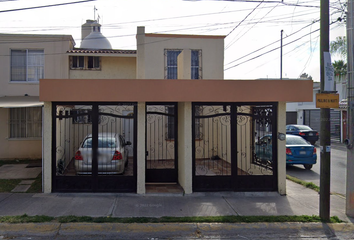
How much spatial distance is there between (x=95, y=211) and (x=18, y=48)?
10.1 metres

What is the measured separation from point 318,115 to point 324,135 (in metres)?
22.9

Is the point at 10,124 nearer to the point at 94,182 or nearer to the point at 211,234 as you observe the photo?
the point at 94,182

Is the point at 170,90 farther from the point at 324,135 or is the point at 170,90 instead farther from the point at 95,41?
the point at 95,41

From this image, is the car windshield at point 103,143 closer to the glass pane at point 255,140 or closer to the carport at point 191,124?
the carport at point 191,124

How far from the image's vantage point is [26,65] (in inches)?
549

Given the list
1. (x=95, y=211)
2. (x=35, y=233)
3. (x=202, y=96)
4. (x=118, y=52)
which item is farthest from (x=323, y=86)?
(x=118, y=52)

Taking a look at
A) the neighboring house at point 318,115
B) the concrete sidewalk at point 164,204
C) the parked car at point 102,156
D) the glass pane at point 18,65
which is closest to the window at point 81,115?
the parked car at point 102,156

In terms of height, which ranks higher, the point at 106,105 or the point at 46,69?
the point at 46,69

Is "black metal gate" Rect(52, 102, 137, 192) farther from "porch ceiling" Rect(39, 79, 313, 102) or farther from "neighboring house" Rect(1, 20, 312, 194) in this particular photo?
"porch ceiling" Rect(39, 79, 313, 102)

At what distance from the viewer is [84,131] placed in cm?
866

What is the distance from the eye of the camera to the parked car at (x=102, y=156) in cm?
846

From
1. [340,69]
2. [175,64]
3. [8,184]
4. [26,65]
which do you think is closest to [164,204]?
[8,184]

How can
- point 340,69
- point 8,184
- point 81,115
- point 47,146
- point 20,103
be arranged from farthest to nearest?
point 340,69
point 20,103
point 8,184
point 81,115
point 47,146

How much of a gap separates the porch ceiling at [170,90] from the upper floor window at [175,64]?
671cm
